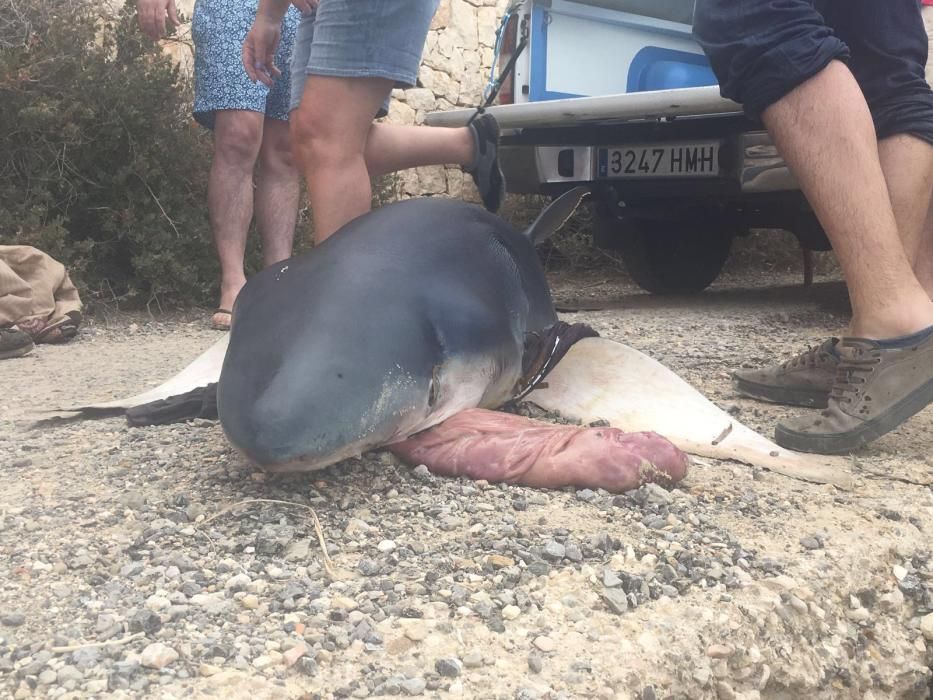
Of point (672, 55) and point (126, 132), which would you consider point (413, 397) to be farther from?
point (672, 55)

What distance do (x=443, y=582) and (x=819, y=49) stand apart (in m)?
1.49

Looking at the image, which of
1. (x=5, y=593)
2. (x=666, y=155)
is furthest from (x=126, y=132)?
(x=5, y=593)

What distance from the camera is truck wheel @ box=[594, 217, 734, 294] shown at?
5.48m

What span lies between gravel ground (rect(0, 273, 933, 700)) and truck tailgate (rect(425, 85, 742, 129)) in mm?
2331

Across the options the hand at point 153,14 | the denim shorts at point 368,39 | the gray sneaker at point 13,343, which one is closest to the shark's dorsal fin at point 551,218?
the denim shorts at point 368,39

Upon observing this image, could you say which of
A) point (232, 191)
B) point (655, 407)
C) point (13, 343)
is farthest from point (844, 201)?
point (13, 343)

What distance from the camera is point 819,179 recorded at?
218 centimetres

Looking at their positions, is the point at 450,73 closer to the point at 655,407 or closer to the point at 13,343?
the point at 13,343

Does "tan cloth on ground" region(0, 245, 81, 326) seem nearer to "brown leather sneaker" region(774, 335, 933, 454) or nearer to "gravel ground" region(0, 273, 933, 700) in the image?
"gravel ground" region(0, 273, 933, 700)

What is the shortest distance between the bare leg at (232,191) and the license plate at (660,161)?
5.84ft

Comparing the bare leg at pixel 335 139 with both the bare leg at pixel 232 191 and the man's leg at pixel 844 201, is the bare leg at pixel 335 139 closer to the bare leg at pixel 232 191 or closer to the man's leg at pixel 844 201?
the man's leg at pixel 844 201

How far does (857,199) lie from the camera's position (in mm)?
2137

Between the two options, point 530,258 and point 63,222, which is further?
point 63,222

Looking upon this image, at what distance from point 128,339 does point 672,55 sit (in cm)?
328
